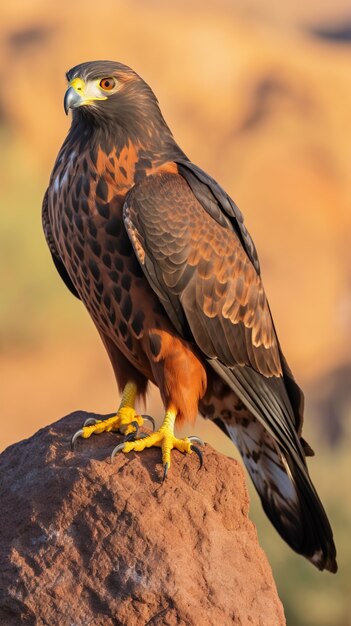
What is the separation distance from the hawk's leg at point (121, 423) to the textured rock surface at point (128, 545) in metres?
0.15

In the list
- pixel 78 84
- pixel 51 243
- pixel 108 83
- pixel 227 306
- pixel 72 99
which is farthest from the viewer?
pixel 51 243

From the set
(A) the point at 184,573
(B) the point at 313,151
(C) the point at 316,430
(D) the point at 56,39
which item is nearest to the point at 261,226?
(B) the point at 313,151

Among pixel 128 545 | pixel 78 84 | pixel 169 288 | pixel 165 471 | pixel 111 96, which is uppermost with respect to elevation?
pixel 78 84

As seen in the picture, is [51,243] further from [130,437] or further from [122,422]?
[130,437]

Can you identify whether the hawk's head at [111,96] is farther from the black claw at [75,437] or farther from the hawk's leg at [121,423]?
the black claw at [75,437]

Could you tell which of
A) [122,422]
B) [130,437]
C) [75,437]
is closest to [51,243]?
[122,422]

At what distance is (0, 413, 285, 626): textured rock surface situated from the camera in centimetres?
447

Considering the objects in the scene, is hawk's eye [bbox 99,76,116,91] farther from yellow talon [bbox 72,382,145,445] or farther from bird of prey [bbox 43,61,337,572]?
yellow talon [bbox 72,382,145,445]

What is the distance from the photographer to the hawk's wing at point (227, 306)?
536 cm

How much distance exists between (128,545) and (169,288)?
1.40 metres

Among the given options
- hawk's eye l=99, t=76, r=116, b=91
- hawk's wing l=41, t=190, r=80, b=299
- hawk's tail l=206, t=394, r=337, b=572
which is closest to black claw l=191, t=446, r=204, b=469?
hawk's tail l=206, t=394, r=337, b=572

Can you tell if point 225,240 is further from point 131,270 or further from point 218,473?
point 218,473

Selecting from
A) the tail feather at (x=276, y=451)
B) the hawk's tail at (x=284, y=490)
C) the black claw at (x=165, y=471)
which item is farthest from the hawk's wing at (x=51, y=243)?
the black claw at (x=165, y=471)

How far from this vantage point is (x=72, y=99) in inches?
209
